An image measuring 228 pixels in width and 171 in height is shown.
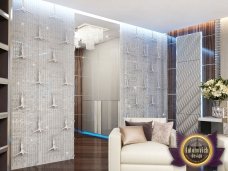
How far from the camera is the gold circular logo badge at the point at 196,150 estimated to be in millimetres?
1570

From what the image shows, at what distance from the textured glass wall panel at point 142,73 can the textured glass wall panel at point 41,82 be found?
139 centimetres

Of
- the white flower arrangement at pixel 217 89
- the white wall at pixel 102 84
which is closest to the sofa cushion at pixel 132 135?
the white flower arrangement at pixel 217 89

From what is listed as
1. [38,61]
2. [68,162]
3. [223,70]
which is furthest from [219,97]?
[38,61]

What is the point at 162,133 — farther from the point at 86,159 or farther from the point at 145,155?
the point at 86,159

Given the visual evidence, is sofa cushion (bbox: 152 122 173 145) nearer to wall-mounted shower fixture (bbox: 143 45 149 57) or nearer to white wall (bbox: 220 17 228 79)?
white wall (bbox: 220 17 228 79)

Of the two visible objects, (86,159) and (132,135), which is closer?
(132,135)

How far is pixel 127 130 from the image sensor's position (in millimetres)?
3691

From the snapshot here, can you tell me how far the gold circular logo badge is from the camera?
1.57 meters

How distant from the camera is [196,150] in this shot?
5.16 feet

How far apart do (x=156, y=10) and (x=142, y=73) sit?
1652 millimetres

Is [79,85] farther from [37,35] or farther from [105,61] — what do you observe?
[37,35]

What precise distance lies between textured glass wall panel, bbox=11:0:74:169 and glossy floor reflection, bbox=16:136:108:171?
208 millimetres

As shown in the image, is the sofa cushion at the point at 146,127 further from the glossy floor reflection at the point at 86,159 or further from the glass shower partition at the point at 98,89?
the glass shower partition at the point at 98,89

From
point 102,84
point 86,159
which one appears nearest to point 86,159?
point 86,159
